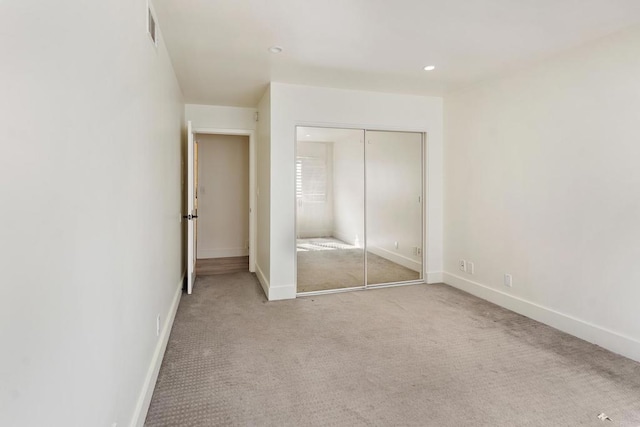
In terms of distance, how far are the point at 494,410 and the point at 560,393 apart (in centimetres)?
53

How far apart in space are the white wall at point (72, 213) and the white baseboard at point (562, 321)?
337cm

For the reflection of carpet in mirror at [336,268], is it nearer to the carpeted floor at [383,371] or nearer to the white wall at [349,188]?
the white wall at [349,188]

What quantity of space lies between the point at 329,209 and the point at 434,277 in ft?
5.65

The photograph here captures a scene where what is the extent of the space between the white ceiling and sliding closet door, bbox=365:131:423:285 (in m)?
0.88

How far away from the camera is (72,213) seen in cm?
100

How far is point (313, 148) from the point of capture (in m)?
4.15

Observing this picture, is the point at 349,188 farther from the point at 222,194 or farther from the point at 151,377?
the point at 151,377

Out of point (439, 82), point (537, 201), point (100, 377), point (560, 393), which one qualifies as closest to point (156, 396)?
point (100, 377)

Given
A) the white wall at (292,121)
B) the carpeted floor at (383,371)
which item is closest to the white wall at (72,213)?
the carpeted floor at (383,371)

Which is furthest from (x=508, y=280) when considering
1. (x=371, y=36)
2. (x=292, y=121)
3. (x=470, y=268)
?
(x=292, y=121)

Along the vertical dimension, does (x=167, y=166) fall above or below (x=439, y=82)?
below

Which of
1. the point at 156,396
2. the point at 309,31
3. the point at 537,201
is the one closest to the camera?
the point at 156,396

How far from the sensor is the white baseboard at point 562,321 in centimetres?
258

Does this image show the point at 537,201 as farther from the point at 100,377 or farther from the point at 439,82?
the point at 100,377
